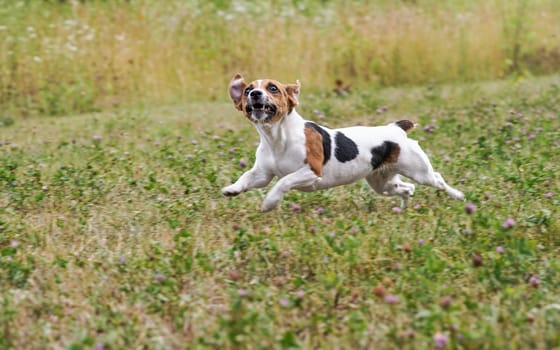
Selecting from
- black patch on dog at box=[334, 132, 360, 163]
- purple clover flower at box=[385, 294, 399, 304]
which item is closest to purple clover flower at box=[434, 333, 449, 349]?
purple clover flower at box=[385, 294, 399, 304]

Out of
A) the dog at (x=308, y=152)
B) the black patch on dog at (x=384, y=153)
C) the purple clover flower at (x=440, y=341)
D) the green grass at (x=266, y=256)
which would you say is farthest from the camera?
the black patch on dog at (x=384, y=153)

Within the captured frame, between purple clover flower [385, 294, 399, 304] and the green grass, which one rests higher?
purple clover flower [385, 294, 399, 304]

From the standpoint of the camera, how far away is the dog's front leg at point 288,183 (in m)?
5.04

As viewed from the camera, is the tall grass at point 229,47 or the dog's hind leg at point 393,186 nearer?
the dog's hind leg at point 393,186

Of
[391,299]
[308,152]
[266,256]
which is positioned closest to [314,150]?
[308,152]

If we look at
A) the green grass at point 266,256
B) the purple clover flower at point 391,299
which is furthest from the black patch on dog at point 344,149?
the purple clover flower at point 391,299

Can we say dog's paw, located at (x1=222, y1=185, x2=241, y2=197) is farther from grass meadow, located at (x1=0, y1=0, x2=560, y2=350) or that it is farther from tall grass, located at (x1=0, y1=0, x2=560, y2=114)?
tall grass, located at (x1=0, y1=0, x2=560, y2=114)

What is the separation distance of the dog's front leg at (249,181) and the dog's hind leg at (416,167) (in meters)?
0.88

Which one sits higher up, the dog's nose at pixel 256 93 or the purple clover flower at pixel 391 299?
the dog's nose at pixel 256 93

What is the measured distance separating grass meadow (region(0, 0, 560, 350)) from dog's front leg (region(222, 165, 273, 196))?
0.18m

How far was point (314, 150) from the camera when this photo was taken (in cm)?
518

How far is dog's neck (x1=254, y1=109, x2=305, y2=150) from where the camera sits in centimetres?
504

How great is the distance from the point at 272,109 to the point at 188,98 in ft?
21.8

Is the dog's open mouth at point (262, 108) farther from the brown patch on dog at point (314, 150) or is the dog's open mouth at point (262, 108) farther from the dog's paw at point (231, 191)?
the dog's paw at point (231, 191)
